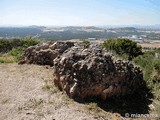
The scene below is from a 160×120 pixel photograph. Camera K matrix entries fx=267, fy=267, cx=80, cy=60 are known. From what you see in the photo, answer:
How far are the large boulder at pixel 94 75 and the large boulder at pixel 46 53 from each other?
4.59 m

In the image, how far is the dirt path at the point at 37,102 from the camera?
10367 mm

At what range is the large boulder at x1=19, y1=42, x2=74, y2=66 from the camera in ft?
59.7

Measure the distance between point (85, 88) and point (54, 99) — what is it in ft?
4.83

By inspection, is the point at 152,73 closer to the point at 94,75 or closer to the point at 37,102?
the point at 94,75

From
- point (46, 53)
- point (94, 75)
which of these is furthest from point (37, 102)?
point (46, 53)

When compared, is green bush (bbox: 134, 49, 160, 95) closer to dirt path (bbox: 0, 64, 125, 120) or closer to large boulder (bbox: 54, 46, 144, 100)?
large boulder (bbox: 54, 46, 144, 100)

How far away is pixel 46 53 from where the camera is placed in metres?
18.6

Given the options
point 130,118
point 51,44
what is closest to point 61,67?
point 130,118

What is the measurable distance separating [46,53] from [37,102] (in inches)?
292

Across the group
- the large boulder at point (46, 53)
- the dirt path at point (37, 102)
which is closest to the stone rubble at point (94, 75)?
the dirt path at point (37, 102)

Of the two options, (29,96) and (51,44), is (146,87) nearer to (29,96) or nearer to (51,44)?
(29,96)

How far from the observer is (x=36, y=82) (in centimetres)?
1432

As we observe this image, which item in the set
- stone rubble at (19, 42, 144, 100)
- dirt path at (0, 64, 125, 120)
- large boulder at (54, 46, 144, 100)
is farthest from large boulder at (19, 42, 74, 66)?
large boulder at (54, 46, 144, 100)

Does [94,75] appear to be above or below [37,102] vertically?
above
